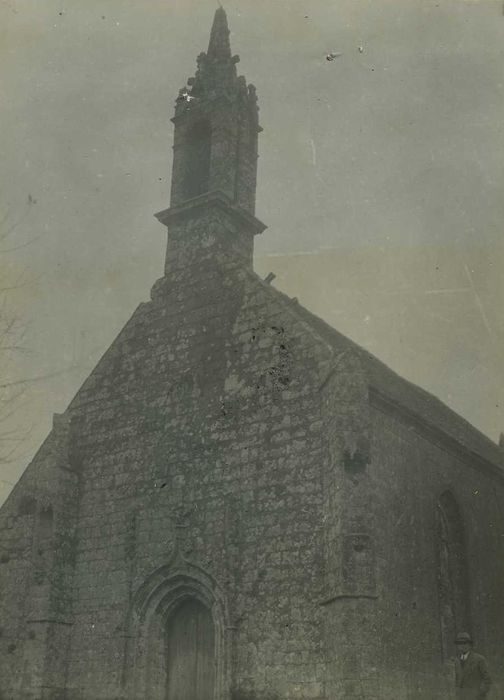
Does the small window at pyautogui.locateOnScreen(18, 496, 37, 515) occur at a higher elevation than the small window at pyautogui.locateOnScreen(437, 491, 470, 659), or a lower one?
higher

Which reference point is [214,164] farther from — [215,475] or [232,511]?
[232,511]

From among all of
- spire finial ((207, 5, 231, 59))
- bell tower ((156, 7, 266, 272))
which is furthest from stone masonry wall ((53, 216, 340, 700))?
spire finial ((207, 5, 231, 59))

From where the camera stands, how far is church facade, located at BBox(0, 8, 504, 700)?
42.1 feet

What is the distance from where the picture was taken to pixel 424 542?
1524 centimetres

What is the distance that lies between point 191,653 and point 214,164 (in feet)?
33.3

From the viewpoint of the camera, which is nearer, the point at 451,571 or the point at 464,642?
the point at 464,642

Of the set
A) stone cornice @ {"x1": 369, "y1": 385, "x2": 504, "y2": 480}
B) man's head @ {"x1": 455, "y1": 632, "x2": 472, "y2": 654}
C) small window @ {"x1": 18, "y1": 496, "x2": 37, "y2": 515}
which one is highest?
stone cornice @ {"x1": 369, "y1": 385, "x2": 504, "y2": 480}

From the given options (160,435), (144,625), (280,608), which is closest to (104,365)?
(160,435)

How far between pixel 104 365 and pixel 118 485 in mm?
2775

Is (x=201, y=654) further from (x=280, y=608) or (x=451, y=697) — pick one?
(x=451, y=697)

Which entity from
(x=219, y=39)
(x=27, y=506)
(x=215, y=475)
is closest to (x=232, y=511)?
(x=215, y=475)

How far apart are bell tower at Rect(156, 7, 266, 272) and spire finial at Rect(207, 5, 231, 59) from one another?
29mm

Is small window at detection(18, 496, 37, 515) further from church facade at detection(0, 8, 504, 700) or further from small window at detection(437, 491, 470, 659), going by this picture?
small window at detection(437, 491, 470, 659)

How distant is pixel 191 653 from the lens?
14570 mm
